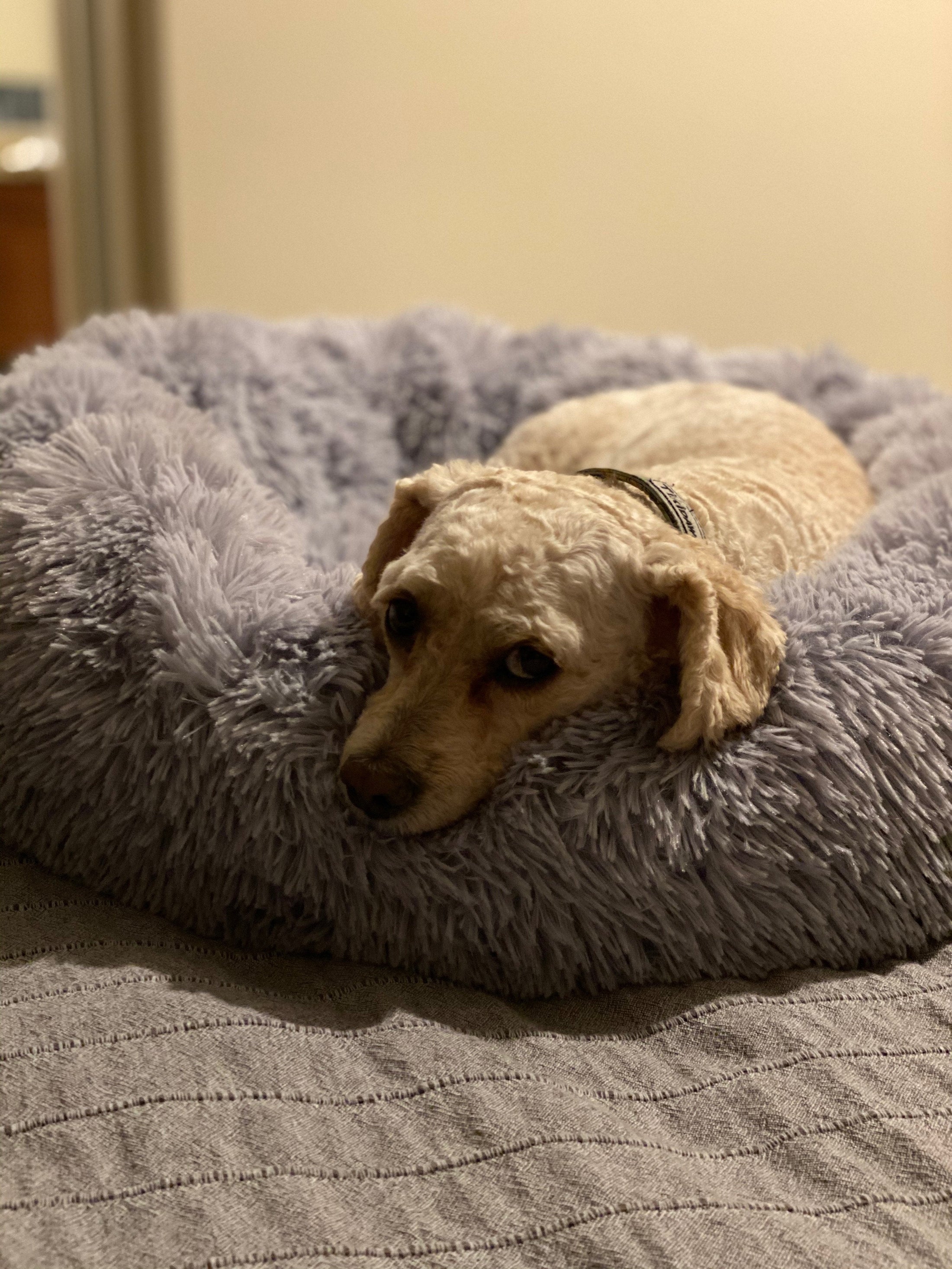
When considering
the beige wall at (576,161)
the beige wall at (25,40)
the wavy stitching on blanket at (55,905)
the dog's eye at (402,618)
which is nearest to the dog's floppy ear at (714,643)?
the dog's eye at (402,618)

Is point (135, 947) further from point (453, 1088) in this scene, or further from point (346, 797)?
point (453, 1088)

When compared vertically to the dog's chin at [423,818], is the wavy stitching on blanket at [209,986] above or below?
below

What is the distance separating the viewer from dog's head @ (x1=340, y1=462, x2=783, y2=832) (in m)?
1.18

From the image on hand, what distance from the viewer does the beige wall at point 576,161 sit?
287 centimetres

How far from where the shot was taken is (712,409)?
1974mm

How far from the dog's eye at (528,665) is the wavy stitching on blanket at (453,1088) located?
42 cm

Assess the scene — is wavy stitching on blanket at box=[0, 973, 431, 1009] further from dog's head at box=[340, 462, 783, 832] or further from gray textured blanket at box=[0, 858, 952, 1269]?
dog's head at box=[340, 462, 783, 832]

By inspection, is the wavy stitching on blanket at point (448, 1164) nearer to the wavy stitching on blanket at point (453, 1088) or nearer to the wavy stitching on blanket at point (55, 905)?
the wavy stitching on blanket at point (453, 1088)

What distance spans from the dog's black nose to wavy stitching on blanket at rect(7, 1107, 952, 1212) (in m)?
0.35

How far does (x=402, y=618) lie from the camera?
1.28 meters

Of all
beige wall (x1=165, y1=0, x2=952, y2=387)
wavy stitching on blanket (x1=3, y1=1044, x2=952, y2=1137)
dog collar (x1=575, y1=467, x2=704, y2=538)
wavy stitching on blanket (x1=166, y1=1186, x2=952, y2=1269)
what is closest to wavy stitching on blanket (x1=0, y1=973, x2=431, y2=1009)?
wavy stitching on blanket (x1=3, y1=1044, x2=952, y2=1137)

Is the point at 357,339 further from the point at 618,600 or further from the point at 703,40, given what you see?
the point at 703,40

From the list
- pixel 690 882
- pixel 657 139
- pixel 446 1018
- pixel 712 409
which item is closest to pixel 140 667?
pixel 446 1018

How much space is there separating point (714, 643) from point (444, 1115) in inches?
21.5
